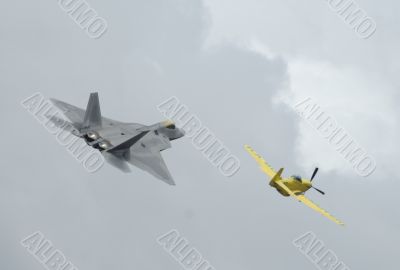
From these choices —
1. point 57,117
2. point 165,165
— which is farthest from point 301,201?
point 57,117

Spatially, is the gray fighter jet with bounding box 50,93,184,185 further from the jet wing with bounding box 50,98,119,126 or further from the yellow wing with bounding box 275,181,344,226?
the yellow wing with bounding box 275,181,344,226

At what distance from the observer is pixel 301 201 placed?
79062mm

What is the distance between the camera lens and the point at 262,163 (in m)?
85.8

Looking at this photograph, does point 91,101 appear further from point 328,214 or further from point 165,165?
point 328,214

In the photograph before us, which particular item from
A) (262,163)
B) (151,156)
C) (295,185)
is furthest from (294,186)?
(151,156)

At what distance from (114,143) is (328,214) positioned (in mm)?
27037

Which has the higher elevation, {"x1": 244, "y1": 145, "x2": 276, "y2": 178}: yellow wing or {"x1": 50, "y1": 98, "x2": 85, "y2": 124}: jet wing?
{"x1": 244, "y1": 145, "x2": 276, "y2": 178}: yellow wing

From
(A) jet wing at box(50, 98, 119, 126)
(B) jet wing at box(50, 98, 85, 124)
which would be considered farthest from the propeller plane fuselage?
(B) jet wing at box(50, 98, 85, 124)

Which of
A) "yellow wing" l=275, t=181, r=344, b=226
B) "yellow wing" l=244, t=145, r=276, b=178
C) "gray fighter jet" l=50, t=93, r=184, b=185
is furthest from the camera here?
"yellow wing" l=244, t=145, r=276, b=178

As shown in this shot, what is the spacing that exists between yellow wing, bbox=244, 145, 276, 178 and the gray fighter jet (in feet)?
41.1

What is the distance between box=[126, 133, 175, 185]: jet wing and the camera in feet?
236

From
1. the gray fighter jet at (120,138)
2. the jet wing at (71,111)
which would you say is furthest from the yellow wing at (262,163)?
the jet wing at (71,111)

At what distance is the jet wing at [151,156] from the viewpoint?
7194 centimetres

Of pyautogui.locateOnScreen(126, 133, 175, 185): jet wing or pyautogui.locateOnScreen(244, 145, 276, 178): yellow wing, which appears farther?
pyautogui.locateOnScreen(244, 145, 276, 178): yellow wing
